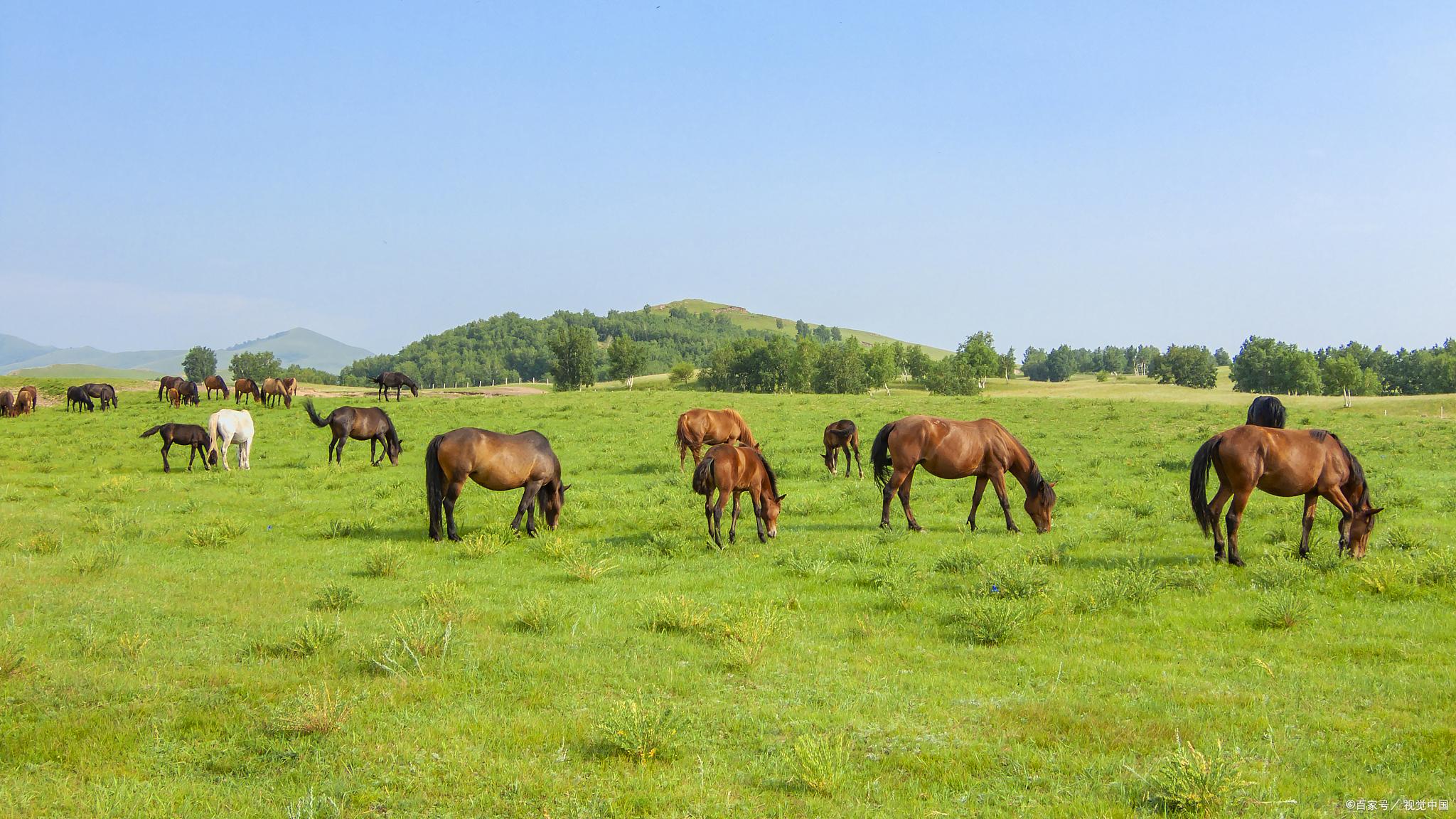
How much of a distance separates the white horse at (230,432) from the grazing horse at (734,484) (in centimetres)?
1791

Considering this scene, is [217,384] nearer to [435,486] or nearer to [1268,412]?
[435,486]

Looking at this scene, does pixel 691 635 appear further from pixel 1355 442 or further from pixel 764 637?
pixel 1355 442

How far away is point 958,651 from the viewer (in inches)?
294

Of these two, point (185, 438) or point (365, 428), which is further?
point (365, 428)

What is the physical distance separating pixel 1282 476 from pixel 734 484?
773 cm

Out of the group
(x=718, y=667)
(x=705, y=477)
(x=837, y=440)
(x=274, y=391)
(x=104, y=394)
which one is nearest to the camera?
(x=718, y=667)

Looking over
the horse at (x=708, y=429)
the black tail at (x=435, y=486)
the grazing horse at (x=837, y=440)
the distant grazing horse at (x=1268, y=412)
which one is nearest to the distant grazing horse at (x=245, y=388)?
the horse at (x=708, y=429)

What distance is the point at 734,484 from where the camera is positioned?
12.6 m

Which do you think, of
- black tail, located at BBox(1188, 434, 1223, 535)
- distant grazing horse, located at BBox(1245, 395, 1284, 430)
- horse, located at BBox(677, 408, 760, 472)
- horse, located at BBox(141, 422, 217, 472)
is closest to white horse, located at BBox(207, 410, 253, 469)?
horse, located at BBox(141, 422, 217, 472)

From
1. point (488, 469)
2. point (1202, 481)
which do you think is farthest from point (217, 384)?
point (1202, 481)

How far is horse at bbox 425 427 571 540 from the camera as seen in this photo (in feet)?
43.5

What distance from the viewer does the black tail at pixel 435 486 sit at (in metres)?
13.4

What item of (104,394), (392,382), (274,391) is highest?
(392,382)

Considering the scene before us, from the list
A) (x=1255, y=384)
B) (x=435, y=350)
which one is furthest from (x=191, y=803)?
(x=435, y=350)
